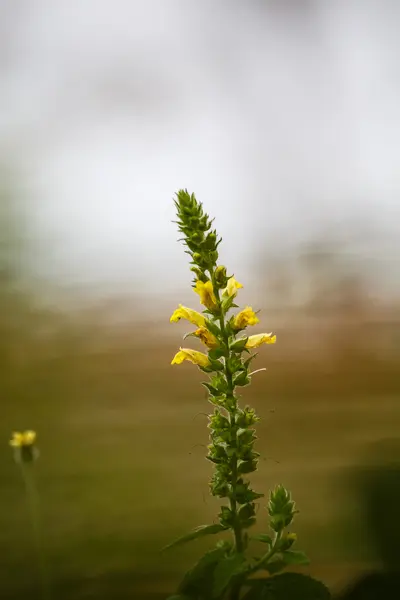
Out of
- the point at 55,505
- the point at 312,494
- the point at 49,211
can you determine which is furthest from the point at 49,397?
the point at 312,494

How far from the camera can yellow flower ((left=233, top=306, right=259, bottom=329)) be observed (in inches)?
18.2

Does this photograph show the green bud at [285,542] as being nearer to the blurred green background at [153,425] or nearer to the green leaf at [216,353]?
the green leaf at [216,353]

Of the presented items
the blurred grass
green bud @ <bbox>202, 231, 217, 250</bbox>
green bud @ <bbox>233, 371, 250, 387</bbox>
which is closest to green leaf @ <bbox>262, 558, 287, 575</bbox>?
green bud @ <bbox>233, 371, 250, 387</bbox>

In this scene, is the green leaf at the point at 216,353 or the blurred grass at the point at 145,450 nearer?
the green leaf at the point at 216,353

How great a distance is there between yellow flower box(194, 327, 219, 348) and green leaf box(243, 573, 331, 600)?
7.8 inches

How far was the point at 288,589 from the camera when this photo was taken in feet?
1.45

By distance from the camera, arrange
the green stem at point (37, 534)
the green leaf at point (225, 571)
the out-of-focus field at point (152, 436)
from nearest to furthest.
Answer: the green leaf at point (225, 571)
the green stem at point (37, 534)
the out-of-focus field at point (152, 436)

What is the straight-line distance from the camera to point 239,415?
0.45m

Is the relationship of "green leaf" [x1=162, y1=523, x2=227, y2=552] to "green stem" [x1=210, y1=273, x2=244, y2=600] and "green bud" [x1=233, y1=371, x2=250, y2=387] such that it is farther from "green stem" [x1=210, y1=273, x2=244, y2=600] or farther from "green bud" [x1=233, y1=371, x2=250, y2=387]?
"green bud" [x1=233, y1=371, x2=250, y2=387]

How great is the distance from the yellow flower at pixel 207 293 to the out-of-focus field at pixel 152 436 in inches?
19.8

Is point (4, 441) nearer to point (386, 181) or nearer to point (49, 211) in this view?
point (49, 211)

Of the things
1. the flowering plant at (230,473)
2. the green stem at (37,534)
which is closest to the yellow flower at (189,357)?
the flowering plant at (230,473)

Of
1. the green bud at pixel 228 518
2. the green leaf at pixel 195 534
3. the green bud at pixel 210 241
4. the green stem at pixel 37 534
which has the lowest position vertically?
the green stem at pixel 37 534

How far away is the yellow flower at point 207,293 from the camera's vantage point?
45 centimetres
